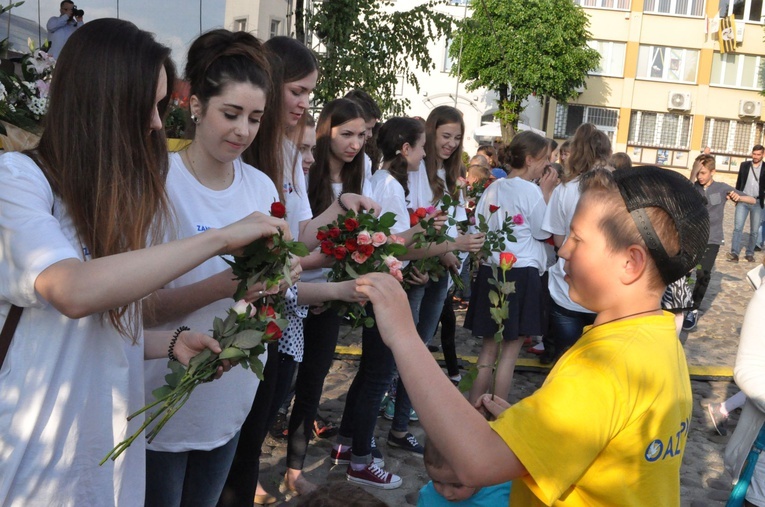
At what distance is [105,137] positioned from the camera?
6.84 feet

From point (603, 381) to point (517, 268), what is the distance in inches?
174

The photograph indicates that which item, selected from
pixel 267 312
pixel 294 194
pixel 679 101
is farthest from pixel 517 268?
pixel 679 101

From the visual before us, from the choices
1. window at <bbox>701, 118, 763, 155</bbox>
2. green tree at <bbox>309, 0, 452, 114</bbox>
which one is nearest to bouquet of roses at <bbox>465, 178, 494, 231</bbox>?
green tree at <bbox>309, 0, 452, 114</bbox>

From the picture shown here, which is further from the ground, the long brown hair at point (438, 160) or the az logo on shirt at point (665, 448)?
the long brown hair at point (438, 160)

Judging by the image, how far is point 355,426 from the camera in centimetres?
482

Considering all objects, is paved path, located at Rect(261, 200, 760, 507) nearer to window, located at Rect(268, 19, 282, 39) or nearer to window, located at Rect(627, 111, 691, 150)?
window, located at Rect(268, 19, 282, 39)

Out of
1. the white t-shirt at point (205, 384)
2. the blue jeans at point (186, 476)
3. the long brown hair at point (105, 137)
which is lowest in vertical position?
the blue jeans at point (186, 476)

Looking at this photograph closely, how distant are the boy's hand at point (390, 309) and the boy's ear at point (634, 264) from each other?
0.50 metres

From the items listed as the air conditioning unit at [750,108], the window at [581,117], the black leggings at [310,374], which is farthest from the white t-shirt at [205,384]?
the air conditioning unit at [750,108]

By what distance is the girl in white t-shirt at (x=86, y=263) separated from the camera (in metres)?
1.91

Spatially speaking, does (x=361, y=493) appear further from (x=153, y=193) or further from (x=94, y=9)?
(x=94, y=9)

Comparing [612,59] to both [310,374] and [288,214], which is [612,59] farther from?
[288,214]

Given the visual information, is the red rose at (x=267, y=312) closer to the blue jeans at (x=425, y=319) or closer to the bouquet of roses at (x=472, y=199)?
the blue jeans at (x=425, y=319)

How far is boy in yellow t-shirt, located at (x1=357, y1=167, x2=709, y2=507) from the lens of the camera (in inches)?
64.6
